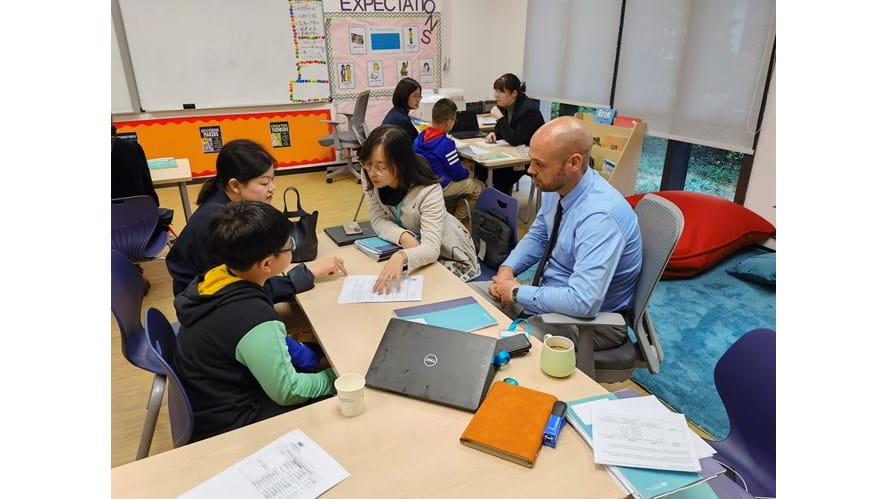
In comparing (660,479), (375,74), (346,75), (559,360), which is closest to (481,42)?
(375,74)

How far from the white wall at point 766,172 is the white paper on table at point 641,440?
3448mm

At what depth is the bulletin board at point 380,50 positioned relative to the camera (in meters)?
6.19

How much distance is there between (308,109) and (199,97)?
124cm

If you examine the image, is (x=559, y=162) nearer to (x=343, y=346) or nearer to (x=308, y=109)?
(x=343, y=346)

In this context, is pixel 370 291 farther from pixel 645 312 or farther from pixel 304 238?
pixel 645 312

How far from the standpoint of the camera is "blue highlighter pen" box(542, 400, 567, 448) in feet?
3.92

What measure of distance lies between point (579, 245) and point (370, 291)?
2.65 ft

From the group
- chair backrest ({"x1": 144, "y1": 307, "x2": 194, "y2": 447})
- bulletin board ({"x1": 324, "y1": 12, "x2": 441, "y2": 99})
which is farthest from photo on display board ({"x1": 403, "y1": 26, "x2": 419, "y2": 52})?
chair backrest ({"x1": 144, "y1": 307, "x2": 194, "y2": 447})

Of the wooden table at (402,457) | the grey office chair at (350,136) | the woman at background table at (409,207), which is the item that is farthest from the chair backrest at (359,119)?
the wooden table at (402,457)

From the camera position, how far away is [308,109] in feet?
20.8

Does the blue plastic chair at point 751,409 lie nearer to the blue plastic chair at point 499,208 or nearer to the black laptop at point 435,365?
the black laptop at point 435,365

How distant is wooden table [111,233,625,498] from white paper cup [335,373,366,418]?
0.07ft

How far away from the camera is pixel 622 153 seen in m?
4.41

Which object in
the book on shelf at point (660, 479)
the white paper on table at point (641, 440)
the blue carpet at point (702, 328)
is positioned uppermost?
the white paper on table at point (641, 440)
